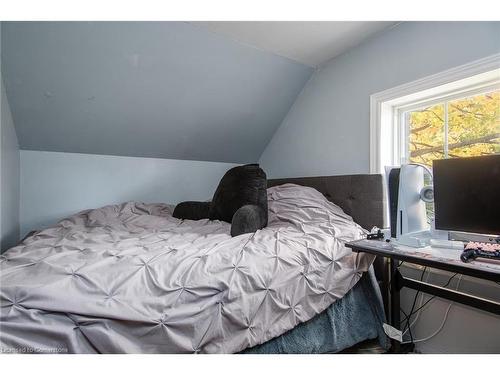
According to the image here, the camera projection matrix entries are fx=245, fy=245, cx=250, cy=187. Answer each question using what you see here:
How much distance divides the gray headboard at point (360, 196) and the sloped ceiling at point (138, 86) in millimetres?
1107

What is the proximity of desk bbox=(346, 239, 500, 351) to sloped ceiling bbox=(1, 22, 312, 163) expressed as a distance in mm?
1708

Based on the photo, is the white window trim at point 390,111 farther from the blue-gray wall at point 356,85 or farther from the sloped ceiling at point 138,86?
the sloped ceiling at point 138,86

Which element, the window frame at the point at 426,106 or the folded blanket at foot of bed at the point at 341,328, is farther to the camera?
the window frame at the point at 426,106

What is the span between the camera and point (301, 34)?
69.9 inches

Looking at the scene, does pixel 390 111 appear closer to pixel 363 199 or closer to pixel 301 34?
pixel 363 199

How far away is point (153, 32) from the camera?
66.4 inches

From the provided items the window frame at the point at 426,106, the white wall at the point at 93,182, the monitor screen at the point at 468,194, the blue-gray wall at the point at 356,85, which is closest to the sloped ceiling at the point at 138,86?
the white wall at the point at 93,182

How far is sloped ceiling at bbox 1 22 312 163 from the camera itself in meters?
1.64

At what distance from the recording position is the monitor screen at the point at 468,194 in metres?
0.97

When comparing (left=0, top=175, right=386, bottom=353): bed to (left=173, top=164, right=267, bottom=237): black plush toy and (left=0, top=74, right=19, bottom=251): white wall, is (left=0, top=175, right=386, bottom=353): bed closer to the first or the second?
(left=173, top=164, right=267, bottom=237): black plush toy

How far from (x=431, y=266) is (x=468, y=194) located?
380 millimetres

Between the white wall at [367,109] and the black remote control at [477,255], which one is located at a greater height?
the white wall at [367,109]

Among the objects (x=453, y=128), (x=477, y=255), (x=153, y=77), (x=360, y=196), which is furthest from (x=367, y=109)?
(x=153, y=77)
